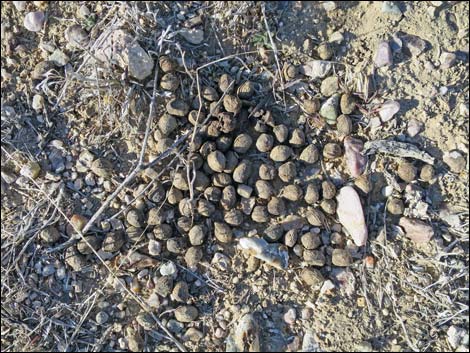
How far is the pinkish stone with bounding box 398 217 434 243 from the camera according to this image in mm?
3357

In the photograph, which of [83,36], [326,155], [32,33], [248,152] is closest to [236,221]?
[248,152]

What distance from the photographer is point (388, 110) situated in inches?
135

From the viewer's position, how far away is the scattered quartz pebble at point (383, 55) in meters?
3.43

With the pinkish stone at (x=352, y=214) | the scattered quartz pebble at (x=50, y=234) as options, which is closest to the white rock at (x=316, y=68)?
the pinkish stone at (x=352, y=214)

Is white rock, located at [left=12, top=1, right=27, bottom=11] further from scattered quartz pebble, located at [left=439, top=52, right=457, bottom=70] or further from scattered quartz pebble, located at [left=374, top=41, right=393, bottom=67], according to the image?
scattered quartz pebble, located at [left=439, top=52, right=457, bottom=70]

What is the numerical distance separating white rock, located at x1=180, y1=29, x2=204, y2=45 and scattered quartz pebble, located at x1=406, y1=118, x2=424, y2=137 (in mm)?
1439

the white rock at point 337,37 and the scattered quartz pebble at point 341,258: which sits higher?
the white rock at point 337,37

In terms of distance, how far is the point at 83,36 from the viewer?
357cm

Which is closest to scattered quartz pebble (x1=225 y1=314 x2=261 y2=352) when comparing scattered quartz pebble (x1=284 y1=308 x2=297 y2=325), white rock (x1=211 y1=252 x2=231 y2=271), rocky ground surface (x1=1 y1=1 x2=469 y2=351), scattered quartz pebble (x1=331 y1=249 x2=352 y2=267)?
rocky ground surface (x1=1 y1=1 x2=469 y2=351)

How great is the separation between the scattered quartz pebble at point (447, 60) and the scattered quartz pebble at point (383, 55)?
31 cm

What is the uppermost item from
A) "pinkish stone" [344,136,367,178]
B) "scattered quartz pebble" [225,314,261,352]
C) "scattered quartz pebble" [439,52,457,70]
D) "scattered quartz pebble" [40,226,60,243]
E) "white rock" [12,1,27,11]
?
"white rock" [12,1,27,11]

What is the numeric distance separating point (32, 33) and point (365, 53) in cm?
219

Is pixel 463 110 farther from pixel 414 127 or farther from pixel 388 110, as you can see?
pixel 388 110

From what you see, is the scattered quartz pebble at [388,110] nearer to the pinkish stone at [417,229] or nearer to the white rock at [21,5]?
the pinkish stone at [417,229]
